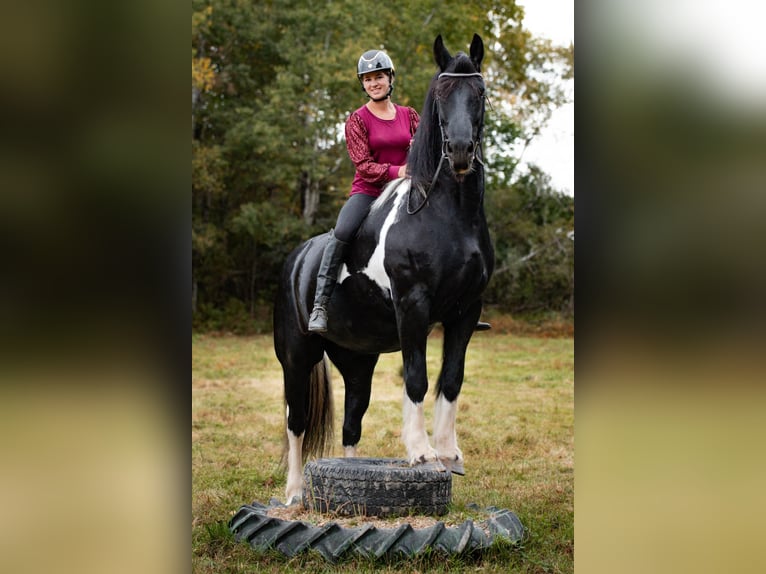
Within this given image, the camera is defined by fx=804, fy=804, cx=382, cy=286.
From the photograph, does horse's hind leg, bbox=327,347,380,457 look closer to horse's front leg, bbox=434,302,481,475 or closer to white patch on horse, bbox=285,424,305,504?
white patch on horse, bbox=285,424,305,504

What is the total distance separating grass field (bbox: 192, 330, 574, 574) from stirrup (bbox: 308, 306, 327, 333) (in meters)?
1.37

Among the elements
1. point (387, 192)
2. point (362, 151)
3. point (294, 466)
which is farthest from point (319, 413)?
point (362, 151)

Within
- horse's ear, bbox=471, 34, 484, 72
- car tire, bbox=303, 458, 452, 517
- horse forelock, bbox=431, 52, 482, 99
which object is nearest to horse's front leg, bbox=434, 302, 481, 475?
car tire, bbox=303, 458, 452, 517

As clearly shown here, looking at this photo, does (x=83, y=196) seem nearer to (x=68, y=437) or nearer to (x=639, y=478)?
(x=68, y=437)

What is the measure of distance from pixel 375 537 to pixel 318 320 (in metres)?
1.38

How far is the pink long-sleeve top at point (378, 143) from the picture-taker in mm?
5074

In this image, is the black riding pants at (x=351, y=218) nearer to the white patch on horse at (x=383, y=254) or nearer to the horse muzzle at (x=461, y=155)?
the white patch on horse at (x=383, y=254)

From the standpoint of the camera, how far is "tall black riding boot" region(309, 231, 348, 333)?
16.8ft

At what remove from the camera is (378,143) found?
5.13m

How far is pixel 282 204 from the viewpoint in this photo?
822 inches

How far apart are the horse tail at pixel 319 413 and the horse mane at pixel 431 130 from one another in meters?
1.82

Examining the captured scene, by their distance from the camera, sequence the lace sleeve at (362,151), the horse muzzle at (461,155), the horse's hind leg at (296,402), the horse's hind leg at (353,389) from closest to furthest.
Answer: the horse muzzle at (461,155)
the lace sleeve at (362,151)
the horse's hind leg at (296,402)
the horse's hind leg at (353,389)

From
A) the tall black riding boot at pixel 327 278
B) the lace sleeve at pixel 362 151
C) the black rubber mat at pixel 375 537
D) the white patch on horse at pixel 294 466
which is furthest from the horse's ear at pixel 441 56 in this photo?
the white patch on horse at pixel 294 466

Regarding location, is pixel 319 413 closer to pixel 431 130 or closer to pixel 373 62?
pixel 431 130
